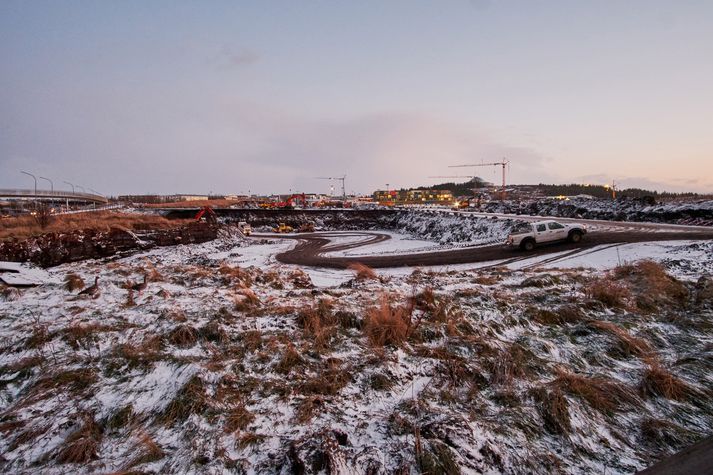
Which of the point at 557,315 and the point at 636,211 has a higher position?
the point at 636,211

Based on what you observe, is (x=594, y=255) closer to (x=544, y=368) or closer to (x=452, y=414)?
(x=544, y=368)

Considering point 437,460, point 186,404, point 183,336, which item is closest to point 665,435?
point 437,460

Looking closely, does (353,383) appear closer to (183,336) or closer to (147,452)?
(147,452)

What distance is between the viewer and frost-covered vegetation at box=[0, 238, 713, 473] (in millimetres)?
3545

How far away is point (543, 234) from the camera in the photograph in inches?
866

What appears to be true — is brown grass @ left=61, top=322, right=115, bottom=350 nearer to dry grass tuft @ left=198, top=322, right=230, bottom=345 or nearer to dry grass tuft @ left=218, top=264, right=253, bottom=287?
dry grass tuft @ left=198, top=322, right=230, bottom=345

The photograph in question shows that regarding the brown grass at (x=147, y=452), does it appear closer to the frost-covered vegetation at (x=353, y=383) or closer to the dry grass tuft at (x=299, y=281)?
the frost-covered vegetation at (x=353, y=383)

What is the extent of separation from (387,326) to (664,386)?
4039 mm

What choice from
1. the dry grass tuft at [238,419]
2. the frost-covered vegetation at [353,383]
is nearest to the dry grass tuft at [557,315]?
the frost-covered vegetation at [353,383]

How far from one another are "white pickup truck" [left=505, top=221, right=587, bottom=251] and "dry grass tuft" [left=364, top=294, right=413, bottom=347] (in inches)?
696

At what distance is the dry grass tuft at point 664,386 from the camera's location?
459 centimetres

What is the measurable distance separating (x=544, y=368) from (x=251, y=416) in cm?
436

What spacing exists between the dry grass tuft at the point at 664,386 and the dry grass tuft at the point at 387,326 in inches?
136

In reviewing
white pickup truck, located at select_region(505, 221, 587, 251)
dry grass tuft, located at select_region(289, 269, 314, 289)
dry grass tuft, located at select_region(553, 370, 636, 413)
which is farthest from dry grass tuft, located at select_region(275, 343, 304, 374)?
white pickup truck, located at select_region(505, 221, 587, 251)
